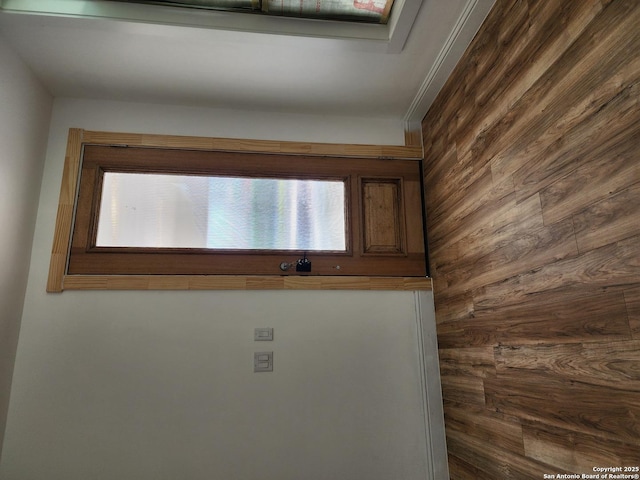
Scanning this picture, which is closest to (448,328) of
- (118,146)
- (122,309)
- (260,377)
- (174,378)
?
(260,377)

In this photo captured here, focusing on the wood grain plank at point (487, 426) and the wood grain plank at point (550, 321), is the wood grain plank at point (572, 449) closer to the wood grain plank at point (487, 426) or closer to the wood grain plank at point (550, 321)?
the wood grain plank at point (487, 426)

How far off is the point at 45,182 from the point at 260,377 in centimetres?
154

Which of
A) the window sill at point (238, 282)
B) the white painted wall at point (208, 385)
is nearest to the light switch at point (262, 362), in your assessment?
the white painted wall at point (208, 385)

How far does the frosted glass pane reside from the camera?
2.36 meters

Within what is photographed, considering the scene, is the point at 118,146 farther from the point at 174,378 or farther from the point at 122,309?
the point at 174,378

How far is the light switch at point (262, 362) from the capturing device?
220 centimetres

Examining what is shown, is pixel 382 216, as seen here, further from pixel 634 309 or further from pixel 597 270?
pixel 634 309

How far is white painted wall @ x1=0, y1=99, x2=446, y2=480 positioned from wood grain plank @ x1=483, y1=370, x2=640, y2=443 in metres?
0.67

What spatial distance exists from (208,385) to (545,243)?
5.41ft

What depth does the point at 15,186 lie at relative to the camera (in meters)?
2.05

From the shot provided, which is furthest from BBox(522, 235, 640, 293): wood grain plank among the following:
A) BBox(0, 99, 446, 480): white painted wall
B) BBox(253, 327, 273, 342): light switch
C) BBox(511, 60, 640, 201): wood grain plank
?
BBox(253, 327, 273, 342): light switch

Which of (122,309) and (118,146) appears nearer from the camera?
(122,309)

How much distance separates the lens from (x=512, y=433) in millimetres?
1592

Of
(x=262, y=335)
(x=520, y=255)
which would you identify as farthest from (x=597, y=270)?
(x=262, y=335)
